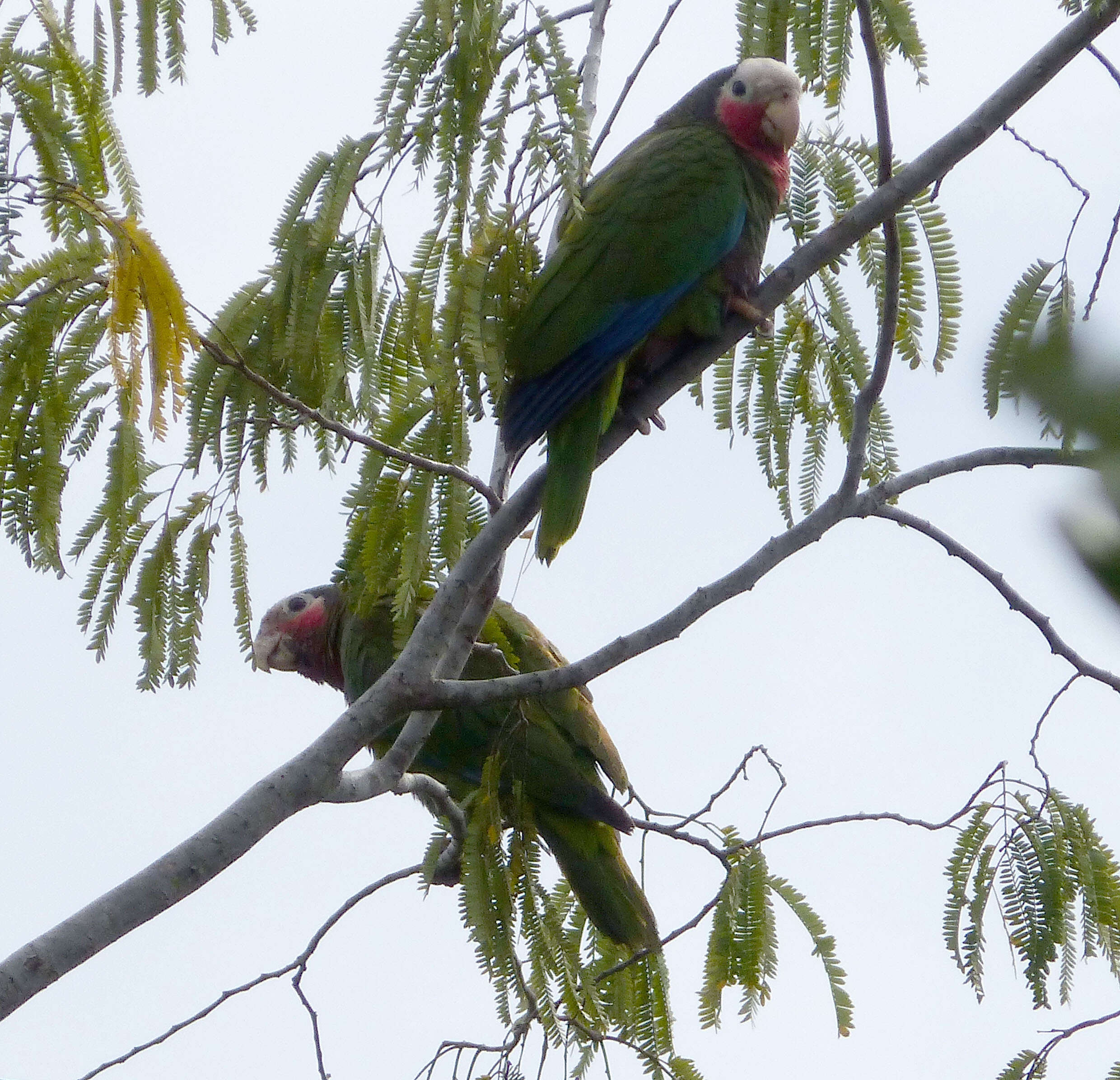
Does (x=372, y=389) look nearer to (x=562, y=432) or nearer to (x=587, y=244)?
(x=562, y=432)

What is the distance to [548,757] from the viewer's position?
346 cm

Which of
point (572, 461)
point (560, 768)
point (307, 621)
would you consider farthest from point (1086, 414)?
point (307, 621)

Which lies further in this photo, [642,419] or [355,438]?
[642,419]

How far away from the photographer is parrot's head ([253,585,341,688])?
4.45 meters

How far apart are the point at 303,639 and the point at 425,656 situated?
7.07 feet

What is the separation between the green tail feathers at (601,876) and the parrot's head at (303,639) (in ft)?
4.10

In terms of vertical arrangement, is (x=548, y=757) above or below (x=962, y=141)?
below

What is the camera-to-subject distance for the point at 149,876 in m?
2.18

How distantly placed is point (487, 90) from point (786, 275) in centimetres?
69

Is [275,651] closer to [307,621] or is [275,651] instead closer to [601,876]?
[307,621]

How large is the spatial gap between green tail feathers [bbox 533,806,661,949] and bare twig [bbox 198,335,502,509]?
133 cm

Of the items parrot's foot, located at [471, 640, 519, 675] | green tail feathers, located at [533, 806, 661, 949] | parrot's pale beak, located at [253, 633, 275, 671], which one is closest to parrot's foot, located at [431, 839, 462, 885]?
green tail feathers, located at [533, 806, 661, 949]

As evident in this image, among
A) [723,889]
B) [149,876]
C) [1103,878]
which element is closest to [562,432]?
[723,889]

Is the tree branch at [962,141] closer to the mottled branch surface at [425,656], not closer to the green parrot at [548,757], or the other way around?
the mottled branch surface at [425,656]
